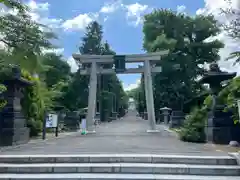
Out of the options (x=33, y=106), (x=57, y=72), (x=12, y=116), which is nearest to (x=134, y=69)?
(x=33, y=106)

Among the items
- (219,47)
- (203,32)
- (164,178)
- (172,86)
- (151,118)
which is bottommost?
(164,178)

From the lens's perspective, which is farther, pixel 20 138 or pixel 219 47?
pixel 219 47

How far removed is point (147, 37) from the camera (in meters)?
36.2

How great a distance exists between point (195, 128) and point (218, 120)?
1.24 metres

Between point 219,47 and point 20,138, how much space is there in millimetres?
29147

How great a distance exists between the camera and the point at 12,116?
9.44m

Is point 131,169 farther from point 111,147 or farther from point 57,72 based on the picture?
point 57,72

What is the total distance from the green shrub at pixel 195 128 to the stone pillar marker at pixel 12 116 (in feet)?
22.5

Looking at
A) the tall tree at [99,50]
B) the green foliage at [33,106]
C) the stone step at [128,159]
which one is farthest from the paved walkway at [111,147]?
the tall tree at [99,50]

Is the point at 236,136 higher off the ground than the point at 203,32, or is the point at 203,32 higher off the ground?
the point at 203,32

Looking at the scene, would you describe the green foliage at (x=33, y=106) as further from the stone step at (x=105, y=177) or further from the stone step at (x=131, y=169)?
the stone step at (x=105, y=177)

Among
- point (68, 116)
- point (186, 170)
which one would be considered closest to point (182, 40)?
point (68, 116)

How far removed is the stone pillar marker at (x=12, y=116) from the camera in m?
9.27

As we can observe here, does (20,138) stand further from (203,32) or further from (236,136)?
(203,32)
